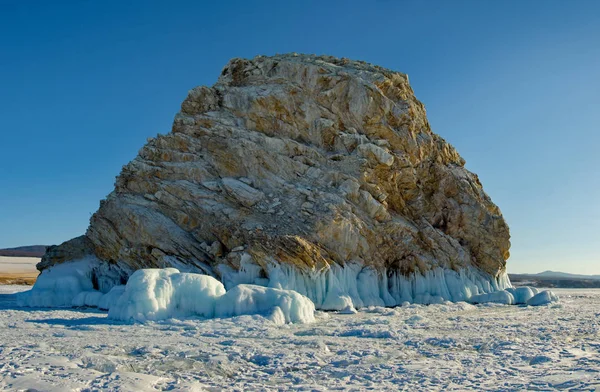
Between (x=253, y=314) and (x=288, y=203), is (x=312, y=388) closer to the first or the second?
(x=253, y=314)

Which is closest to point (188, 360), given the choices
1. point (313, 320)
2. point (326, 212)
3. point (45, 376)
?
point (45, 376)

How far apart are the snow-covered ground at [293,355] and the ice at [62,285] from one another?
12.2 metres

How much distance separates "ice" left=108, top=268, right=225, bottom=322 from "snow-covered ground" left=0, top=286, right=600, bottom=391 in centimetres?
97

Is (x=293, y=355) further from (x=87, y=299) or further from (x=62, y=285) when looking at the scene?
(x=62, y=285)

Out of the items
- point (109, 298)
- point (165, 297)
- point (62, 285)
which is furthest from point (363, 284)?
point (62, 285)

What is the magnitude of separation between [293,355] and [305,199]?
66.7 ft

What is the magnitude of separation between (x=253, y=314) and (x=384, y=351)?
8.70m

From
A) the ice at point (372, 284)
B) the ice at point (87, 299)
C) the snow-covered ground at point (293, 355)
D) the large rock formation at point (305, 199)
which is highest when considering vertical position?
the large rock formation at point (305, 199)

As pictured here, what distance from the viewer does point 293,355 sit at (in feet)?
43.8

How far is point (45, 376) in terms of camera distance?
10242 mm

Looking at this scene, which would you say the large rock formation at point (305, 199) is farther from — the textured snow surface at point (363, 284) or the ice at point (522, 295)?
the ice at point (522, 295)

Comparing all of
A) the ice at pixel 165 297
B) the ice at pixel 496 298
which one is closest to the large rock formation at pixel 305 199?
the ice at pixel 496 298

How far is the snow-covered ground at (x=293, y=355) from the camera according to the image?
10.4m

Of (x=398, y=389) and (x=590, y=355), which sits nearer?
(x=398, y=389)
